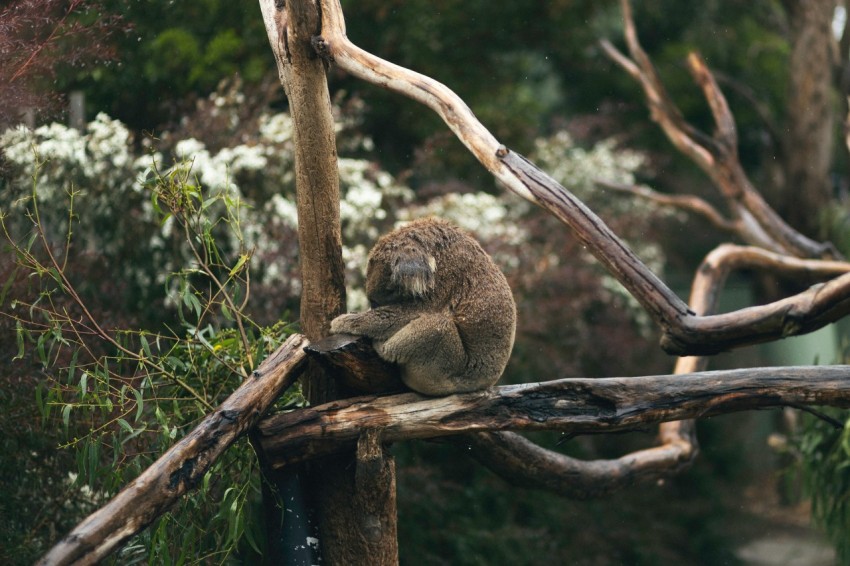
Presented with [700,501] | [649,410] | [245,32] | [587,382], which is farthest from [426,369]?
[700,501]

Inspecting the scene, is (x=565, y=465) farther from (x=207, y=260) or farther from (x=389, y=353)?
(x=207, y=260)

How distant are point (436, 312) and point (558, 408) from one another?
1.72 ft

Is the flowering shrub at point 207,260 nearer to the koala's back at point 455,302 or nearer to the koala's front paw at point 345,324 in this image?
the koala's front paw at point 345,324

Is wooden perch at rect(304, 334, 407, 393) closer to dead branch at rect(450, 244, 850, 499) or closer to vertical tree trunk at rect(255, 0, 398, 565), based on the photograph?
vertical tree trunk at rect(255, 0, 398, 565)

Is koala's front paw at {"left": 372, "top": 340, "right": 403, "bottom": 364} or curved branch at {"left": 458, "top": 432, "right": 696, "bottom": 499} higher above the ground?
koala's front paw at {"left": 372, "top": 340, "right": 403, "bottom": 364}

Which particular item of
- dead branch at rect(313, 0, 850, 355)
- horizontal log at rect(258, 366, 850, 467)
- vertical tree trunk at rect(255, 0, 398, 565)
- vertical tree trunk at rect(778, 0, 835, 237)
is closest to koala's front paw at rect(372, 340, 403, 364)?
horizontal log at rect(258, 366, 850, 467)

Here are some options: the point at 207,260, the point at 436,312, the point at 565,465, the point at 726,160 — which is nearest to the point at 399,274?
the point at 436,312

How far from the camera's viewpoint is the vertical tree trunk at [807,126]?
23.3 feet

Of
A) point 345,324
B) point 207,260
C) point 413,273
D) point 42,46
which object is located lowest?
point 345,324

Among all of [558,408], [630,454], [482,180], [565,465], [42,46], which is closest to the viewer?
[558,408]

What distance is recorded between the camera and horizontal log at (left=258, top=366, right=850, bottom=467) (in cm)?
282

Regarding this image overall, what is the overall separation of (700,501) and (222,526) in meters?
4.76

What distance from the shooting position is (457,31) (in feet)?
25.5

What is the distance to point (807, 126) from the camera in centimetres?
726
